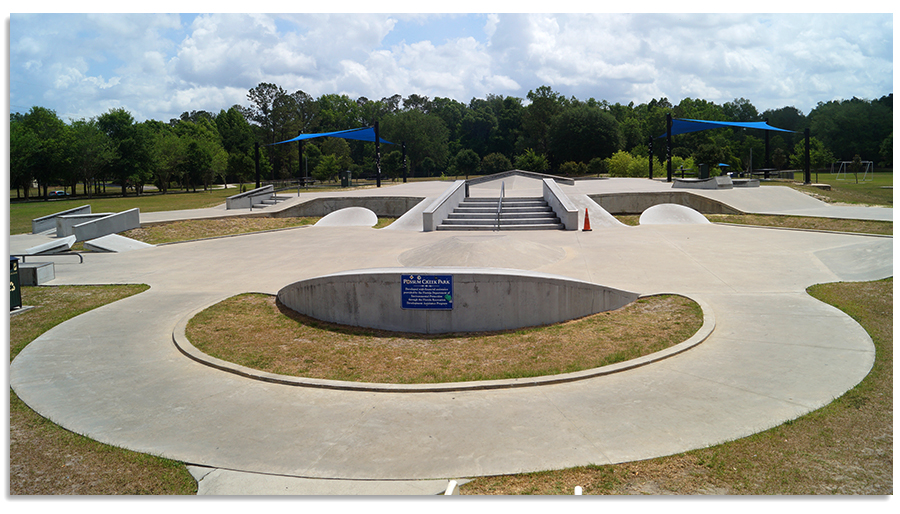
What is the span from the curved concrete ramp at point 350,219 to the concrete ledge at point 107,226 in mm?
6466

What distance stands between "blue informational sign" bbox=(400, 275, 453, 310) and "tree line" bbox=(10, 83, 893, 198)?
3150 centimetres

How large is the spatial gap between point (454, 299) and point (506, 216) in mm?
12732

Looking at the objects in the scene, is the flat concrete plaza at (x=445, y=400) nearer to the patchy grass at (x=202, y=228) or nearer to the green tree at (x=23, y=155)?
the patchy grass at (x=202, y=228)

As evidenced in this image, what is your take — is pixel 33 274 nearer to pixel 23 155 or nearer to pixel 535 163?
pixel 23 155

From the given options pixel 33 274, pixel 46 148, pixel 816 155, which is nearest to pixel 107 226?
pixel 33 274

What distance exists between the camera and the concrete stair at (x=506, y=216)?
765 inches

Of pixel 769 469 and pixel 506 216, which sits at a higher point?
pixel 506 216

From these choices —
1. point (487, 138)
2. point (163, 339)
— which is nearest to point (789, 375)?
point (163, 339)

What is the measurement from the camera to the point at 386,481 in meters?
4.18

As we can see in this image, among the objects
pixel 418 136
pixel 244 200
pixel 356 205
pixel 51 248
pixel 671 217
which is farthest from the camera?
pixel 418 136

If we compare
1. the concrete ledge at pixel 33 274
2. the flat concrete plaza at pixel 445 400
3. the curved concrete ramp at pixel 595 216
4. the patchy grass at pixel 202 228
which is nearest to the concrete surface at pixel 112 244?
the patchy grass at pixel 202 228

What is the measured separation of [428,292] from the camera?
8.30m

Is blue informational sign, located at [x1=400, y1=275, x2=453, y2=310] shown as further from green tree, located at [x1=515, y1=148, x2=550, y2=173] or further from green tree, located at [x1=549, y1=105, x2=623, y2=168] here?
green tree, located at [x1=549, y1=105, x2=623, y2=168]

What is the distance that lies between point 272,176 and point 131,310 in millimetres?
66710
